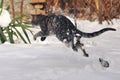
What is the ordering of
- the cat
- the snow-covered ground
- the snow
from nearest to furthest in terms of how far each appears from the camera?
the snow-covered ground
the cat
the snow

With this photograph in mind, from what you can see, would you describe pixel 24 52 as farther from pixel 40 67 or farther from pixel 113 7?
pixel 113 7

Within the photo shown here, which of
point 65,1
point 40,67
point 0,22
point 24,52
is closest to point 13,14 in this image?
point 65,1

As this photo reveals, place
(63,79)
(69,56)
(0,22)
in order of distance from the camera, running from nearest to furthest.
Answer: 1. (63,79)
2. (69,56)
3. (0,22)

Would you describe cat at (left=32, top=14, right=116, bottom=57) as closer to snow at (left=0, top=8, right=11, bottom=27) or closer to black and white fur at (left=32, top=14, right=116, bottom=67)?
black and white fur at (left=32, top=14, right=116, bottom=67)

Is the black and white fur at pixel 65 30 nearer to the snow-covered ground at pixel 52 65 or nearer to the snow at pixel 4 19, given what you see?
the snow-covered ground at pixel 52 65

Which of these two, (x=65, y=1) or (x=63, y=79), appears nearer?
(x=63, y=79)

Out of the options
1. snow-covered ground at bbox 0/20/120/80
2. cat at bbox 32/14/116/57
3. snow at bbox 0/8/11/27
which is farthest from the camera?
snow at bbox 0/8/11/27

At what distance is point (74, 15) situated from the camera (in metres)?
9.07

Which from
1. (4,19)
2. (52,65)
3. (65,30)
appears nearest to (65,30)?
(65,30)

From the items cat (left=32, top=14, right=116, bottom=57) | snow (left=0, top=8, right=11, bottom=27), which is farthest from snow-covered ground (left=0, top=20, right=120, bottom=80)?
snow (left=0, top=8, right=11, bottom=27)

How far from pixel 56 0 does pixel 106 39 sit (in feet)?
9.64

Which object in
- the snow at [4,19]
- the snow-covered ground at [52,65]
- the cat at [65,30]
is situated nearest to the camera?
the snow-covered ground at [52,65]

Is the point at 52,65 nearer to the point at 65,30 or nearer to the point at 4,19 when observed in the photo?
the point at 65,30

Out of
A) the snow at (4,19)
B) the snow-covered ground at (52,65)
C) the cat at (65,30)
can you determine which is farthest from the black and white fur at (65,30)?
the snow at (4,19)
